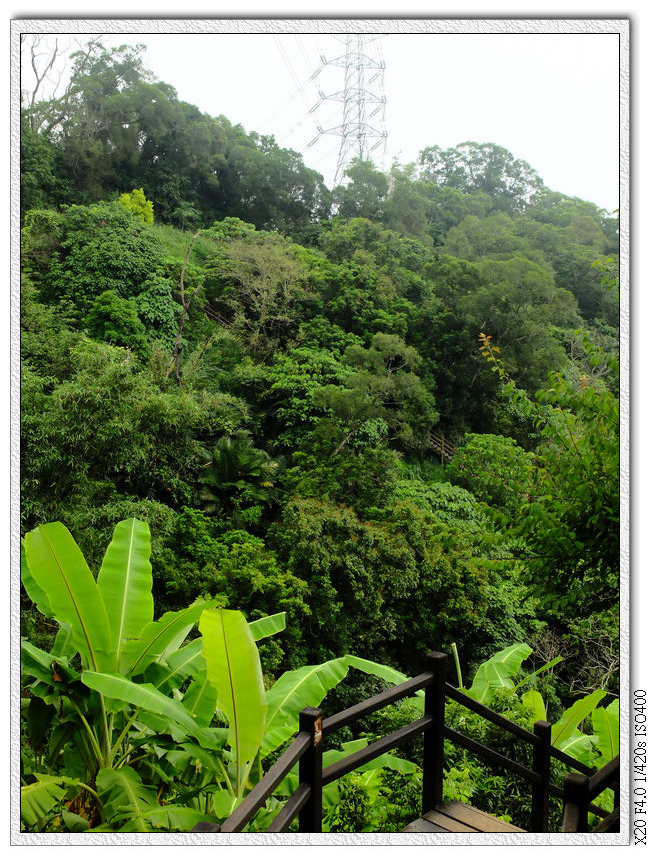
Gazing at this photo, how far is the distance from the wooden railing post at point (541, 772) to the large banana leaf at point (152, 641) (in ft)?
3.51

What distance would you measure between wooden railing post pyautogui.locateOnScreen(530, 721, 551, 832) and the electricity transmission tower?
293 cm

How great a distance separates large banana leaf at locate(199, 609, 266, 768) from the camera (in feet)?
4.49

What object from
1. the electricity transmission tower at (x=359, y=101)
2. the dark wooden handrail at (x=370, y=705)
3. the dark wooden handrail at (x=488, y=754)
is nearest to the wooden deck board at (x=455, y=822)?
the dark wooden handrail at (x=488, y=754)

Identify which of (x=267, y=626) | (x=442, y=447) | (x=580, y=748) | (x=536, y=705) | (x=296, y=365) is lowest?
(x=580, y=748)

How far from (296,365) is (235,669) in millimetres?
5453

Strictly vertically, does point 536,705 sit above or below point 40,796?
below

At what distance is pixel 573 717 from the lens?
2.45 meters

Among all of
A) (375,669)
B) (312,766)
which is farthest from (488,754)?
(312,766)

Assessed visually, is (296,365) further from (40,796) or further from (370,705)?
(370,705)

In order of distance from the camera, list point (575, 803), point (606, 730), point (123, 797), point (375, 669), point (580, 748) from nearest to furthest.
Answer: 1. point (575, 803)
2. point (123, 797)
3. point (375, 669)
4. point (606, 730)
5. point (580, 748)

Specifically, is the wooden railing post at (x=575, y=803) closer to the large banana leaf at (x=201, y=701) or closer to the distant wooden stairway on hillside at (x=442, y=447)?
the large banana leaf at (x=201, y=701)

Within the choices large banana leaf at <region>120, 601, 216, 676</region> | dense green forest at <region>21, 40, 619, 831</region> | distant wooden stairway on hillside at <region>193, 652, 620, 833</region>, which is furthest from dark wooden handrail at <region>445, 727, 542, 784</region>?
dense green forest at <region>21, 40, 619, 831</region>

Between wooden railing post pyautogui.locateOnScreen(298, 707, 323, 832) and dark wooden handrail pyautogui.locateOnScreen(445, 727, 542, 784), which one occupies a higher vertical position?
wooden railing post pyautogui.locateOnScreen(298, 707, 323, 832)

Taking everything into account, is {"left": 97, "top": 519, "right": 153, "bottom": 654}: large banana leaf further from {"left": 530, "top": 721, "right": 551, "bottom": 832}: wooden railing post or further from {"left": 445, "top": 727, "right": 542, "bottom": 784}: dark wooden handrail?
{"left": 530, "top": 721, "right": 551, "bottom": 832}: wooden railing post
